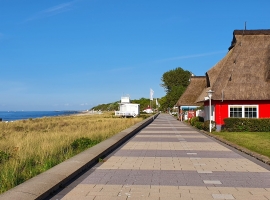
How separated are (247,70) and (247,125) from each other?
474cm

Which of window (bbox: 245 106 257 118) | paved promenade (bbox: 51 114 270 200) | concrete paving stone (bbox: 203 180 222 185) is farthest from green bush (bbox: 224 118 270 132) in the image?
concrete paving stone (bbox: 203 180 222 185)

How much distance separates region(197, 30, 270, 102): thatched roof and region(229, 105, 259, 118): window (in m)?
1.01

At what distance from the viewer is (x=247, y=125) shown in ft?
83.3

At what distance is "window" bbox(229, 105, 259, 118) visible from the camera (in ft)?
89.4

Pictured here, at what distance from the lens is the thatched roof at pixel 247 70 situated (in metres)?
26.8

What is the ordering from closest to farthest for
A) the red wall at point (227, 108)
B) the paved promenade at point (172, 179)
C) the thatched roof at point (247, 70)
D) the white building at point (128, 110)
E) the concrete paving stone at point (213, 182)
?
the paved promenade at point (172, 179), the concrete paving stone at point (213, 182), the thatched roof at point (247, 70), the red wall at point (227, 108), the white building at point (128, 110)

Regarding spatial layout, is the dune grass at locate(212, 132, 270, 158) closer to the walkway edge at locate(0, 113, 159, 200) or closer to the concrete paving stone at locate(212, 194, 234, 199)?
the concrete paving stone at locate(212, 194, 234, 199)

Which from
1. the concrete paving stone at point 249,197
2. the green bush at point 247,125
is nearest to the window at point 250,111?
the green bush at point 247,125

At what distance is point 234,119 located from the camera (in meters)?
25.6

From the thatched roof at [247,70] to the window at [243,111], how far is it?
1011mm

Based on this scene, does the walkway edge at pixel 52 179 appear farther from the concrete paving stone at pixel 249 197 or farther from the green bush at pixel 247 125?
the green bush at pixel 247 125

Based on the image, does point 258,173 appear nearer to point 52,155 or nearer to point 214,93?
point 52,155

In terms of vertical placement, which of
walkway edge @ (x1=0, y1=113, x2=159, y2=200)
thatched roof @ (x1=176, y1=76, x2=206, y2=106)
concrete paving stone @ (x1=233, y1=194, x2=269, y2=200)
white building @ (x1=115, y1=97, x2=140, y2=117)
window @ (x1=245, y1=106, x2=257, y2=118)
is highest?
thatched roof @ (x1=176, y1=76, x2=206, y2=106)

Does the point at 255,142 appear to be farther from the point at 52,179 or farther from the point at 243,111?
the point at 52,179
